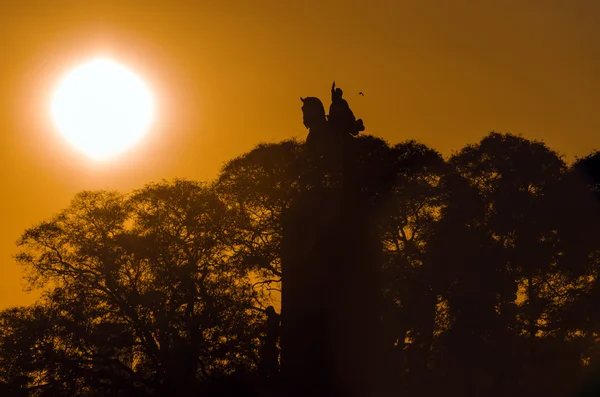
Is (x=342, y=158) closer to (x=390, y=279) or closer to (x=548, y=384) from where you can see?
(x=390, y=279)

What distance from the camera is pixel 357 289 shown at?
47594 millimetres

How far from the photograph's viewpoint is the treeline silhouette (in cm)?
5222

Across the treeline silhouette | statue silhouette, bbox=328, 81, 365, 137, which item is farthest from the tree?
statue silhouette, bbox=328, 81, 365, 137

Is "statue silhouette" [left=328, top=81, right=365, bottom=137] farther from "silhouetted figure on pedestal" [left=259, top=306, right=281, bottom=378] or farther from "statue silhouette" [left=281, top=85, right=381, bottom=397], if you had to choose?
"silhouetted figure on pedestal" [left=259, top=306, right=281, bottom=378]

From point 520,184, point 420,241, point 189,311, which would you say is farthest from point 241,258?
point 520,184

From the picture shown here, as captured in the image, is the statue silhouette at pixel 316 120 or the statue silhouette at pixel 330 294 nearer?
the statue silhouette at pixel 330 294

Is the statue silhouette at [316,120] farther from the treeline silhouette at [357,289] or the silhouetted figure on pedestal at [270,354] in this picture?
the silhouetted figure on pedestal at [270,354]

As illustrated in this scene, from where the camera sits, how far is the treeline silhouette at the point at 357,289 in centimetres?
5222

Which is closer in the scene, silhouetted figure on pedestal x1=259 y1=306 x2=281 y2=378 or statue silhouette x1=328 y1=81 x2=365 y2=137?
silhouetted figure on pedestal x1=259 y1=306 x2=281 y2=378

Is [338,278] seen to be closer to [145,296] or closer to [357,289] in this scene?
[357,289]

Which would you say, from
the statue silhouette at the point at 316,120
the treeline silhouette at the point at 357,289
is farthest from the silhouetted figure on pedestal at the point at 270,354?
the statue silhouette at the point at 316,120

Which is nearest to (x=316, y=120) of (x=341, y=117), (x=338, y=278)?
(x=341, y=117)

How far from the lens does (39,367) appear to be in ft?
171

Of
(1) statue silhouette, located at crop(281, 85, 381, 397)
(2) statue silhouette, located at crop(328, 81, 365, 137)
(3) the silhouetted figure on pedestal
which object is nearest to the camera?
(1) statue silhouette, located at crop(281, 85, 381, 397)
